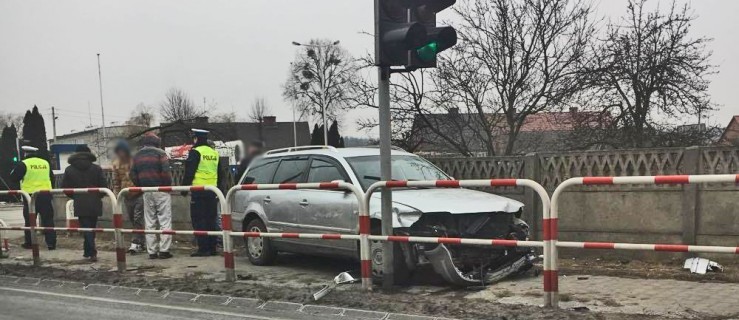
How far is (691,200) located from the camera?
7621mm

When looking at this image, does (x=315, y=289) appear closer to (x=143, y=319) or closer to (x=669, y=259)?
(x=143, y=319)

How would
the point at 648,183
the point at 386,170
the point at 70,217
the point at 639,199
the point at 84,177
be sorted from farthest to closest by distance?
1. the point at 70,217
2. the point at 84,177
3. the point at 639,199
4. the point at 386,170
5. the point at 648,183

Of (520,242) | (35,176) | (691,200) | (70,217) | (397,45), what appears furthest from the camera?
(70,217)

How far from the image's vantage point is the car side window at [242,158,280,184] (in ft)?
29.2

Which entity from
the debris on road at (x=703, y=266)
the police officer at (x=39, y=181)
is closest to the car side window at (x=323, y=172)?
the debris on road at (x=703, y=266)

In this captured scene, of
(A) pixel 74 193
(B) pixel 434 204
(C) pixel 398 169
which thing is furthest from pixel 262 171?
(B) pixel 434 204

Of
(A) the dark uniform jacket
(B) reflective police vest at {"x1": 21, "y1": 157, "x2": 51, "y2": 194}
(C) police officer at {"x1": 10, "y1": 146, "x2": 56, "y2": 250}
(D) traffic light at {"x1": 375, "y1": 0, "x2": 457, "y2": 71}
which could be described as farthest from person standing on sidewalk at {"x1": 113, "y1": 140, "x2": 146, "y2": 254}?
(D) traffic light at {"x1": 375, "y1": 0, "x2": 457, "y2": 71}

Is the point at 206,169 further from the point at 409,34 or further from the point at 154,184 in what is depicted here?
the point at 409,34

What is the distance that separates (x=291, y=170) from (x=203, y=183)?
1.80 metres

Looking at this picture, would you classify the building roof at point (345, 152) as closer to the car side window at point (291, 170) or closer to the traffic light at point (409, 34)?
the car side window at point (291, 170)

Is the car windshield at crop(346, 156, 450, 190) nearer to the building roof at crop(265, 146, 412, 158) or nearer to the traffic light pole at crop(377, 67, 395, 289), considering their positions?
the building roof at crop(265, 146, 412, 158)

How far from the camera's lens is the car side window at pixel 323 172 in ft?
25.5

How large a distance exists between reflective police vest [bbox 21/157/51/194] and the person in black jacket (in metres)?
1.28

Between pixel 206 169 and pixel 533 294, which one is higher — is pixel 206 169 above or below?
above
